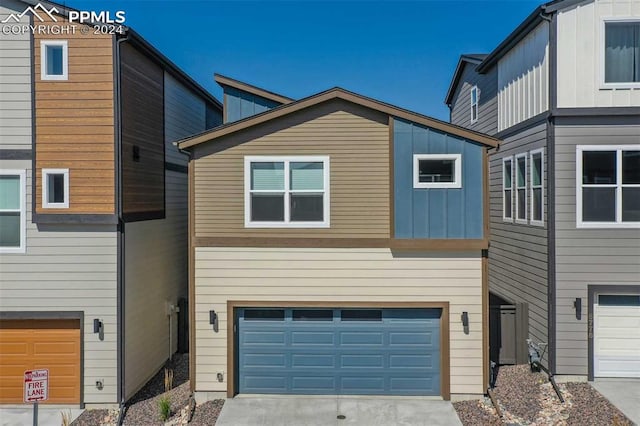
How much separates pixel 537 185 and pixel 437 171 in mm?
3051

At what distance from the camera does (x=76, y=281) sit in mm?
9133

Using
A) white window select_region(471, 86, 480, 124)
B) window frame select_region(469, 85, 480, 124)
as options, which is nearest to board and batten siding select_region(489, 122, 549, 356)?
window frame select_region(469, 85, 480, 124)

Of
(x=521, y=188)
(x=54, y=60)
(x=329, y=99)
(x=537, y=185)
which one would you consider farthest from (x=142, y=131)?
(x=521, y=188)

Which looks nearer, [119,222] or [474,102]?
[119,222]

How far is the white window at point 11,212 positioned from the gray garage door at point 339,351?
4.73 meters

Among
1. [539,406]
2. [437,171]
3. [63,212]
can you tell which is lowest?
[539,406]

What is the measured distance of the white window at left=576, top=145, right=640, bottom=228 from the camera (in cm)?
958

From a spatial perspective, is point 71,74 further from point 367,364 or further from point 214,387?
point 367,364

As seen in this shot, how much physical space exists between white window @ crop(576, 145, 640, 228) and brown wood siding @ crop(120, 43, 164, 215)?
946 centimetres

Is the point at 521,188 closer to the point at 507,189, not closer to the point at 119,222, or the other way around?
the point at 507,189

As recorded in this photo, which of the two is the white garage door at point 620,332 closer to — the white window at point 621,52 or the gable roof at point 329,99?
the gable roof at point 329,99

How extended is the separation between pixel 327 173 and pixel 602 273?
6.15 metres

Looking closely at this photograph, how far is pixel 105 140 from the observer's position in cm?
912

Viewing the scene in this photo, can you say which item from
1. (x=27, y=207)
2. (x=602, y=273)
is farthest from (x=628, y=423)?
(x=27, y=207)
